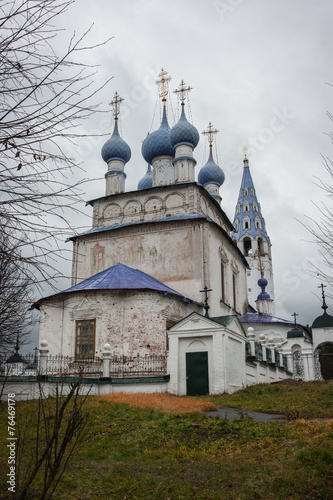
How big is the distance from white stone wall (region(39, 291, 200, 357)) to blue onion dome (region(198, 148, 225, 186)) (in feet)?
48.9

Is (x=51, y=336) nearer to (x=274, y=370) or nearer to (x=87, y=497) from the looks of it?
(x=274, y=370)

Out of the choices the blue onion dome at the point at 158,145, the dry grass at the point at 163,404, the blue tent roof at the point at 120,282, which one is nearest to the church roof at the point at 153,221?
the blue tent roof at the point at 120,282

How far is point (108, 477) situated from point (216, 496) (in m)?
1.40

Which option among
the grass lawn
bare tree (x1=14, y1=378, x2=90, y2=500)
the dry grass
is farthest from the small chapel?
bare tree (x1=14, y1=378, x2=90, y2=500)

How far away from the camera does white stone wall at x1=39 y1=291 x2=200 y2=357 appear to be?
55.8 feet

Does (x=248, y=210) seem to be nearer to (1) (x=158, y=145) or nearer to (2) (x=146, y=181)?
(2) (x=146, y=181)

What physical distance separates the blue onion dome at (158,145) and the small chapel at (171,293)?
0.05 meters

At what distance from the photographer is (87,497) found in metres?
5.23

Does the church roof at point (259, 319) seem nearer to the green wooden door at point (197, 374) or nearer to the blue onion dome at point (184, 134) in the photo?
the blue onion dome at point (184, 134)

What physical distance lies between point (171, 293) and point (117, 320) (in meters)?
2.16

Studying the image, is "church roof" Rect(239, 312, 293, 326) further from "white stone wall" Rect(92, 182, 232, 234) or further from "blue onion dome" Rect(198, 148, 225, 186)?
"blue onion dome" Rect(198, 148, 225, 186)

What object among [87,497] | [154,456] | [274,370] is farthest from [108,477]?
[274,370]

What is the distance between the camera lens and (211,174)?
31.5m

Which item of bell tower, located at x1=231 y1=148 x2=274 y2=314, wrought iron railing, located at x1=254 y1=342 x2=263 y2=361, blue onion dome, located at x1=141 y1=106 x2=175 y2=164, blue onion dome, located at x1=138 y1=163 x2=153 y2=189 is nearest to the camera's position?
wrought iron railing, located at x1=254 y1=342 x2=263 y2=361
